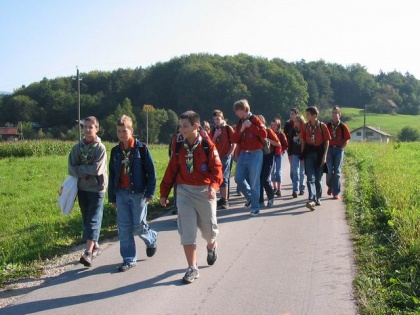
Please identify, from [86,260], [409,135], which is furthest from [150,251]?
[409,135]

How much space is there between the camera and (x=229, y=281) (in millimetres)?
5422

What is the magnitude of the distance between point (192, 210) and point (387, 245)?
8.51ft

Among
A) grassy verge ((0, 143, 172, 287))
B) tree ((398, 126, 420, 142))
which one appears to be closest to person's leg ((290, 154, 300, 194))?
grassy verge ((0, 143, 172, 287))

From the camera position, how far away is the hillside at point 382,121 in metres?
84.7

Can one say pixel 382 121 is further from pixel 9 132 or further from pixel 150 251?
pixel 150 251

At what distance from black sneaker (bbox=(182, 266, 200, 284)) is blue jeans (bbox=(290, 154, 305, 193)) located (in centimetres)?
620

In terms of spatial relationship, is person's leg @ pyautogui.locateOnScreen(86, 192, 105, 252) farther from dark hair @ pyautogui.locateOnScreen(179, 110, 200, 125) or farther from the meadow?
dark hair @ pyautogui.locateOnScreen(179, 110, 200, 125)

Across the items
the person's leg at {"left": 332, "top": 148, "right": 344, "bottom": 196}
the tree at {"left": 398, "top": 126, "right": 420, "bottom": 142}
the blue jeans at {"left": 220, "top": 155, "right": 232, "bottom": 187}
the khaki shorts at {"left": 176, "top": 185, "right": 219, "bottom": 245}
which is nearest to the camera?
the khaki shorts at {"left": 176, "top": 185, "right": 219, "bottom": 245}

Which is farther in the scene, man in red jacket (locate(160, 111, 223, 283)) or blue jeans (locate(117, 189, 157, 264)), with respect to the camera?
blue jeans (locate(117, 189, 157, 264))

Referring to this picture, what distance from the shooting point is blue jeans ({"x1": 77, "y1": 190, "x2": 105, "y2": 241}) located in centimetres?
624

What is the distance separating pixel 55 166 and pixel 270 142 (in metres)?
16.8

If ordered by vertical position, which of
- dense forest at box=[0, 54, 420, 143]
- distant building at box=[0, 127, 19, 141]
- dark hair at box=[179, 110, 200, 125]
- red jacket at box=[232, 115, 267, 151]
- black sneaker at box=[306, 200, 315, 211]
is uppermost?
dense forest at box=[0, 54, 420, 143]

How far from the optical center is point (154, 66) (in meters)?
92.7

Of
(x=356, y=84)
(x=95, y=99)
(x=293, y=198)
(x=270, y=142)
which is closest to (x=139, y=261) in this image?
(x=270, y=142)
